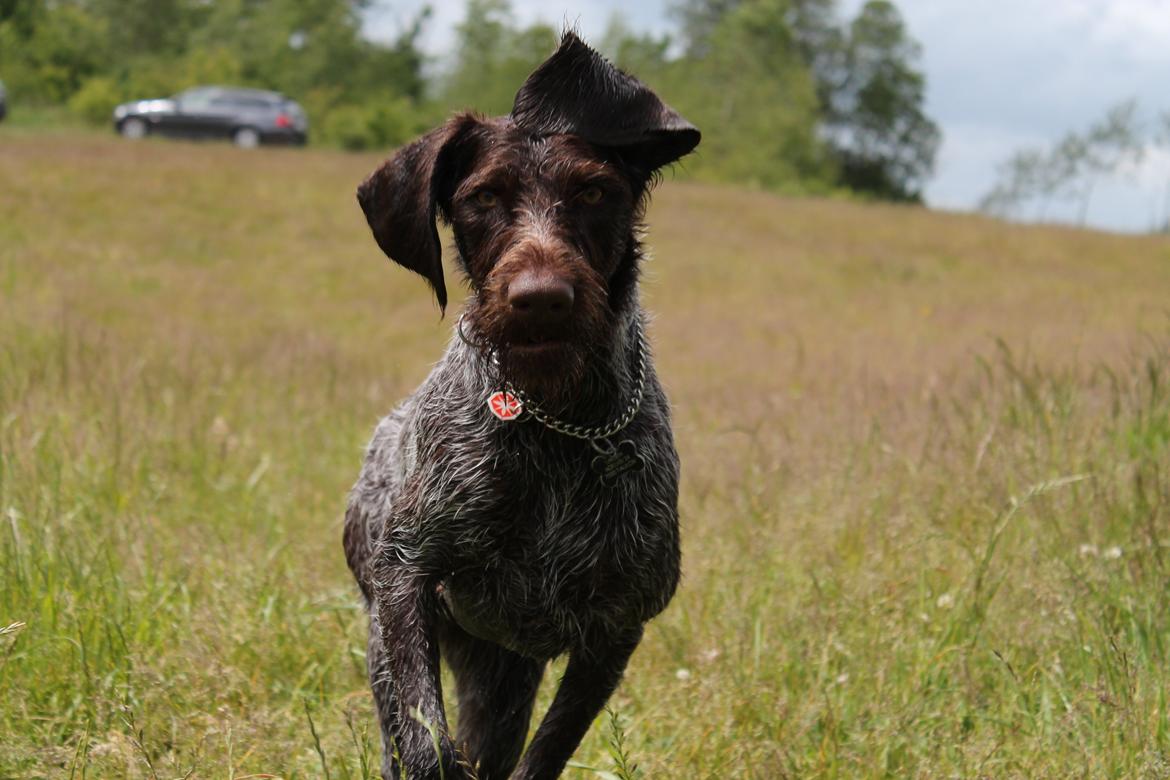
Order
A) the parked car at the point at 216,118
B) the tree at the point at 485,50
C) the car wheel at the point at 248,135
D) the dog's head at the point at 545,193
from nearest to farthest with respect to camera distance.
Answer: the dog's head at the point at 545,193 < the parked car at the point at 216,118 < the car wheel at the point at 248,135 < the tree at the point at 485,50

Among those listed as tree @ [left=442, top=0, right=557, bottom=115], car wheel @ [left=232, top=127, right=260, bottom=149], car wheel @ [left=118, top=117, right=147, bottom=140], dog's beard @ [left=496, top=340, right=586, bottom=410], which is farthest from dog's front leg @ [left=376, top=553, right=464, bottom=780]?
tree @ [left=442, top=0, right=557, bottom=115]

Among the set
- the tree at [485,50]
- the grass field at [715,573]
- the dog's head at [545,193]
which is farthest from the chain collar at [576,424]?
the tree at [485,50]

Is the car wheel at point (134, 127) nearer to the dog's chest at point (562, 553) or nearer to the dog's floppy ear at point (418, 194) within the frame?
the dog's floppy ear at point (418, 194)

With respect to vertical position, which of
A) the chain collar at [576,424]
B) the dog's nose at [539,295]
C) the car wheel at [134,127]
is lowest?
the car wheel at [134,127]

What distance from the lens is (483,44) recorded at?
7581 cm

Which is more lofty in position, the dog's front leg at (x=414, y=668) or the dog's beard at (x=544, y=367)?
the dog's beard at (x=544, y=367)

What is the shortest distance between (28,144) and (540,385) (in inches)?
1332

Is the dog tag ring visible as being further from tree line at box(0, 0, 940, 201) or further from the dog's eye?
tree line at box(0, 0, 940, 201)

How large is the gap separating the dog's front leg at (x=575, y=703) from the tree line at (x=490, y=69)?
49.2 m

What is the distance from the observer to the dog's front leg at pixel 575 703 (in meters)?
3.30

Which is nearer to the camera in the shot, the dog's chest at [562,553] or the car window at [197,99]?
the dog's chest at [562,553]

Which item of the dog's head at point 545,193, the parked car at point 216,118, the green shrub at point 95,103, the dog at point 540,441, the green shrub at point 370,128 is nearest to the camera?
the dog's head at point 545,193

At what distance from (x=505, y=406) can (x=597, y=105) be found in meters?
0.87

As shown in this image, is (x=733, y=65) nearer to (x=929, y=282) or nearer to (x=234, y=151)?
(x=234, y=151)
